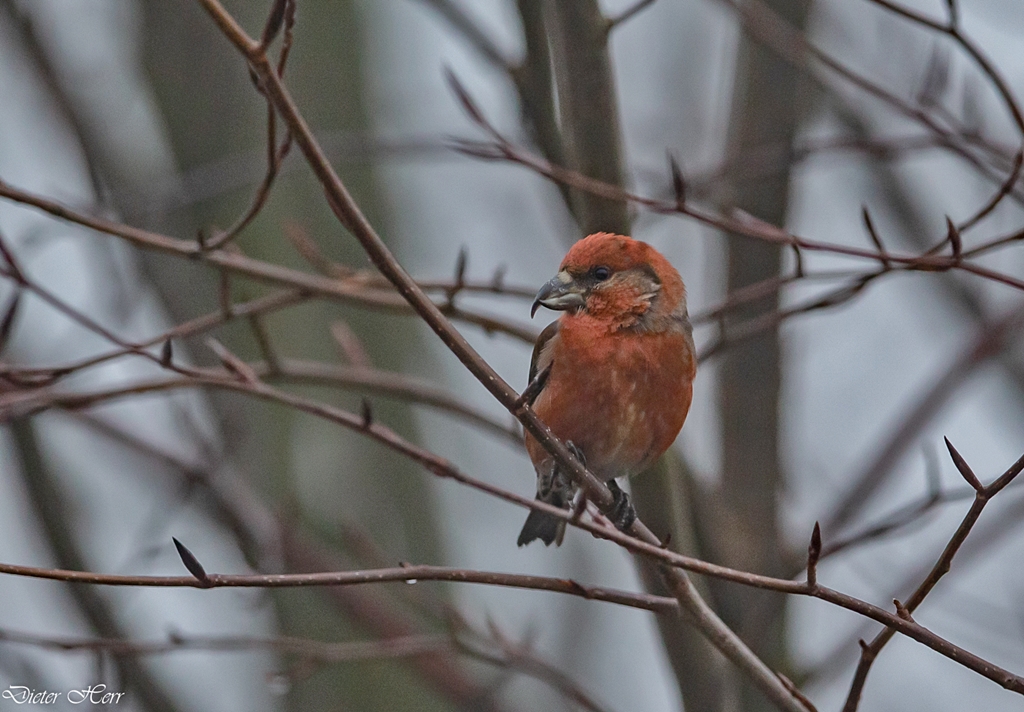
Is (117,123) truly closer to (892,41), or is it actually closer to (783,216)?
(783,216)

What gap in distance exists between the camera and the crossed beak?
13.6 feet

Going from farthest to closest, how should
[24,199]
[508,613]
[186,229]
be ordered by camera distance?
1. [508,613]
2. [186,229]
3. [24,199]

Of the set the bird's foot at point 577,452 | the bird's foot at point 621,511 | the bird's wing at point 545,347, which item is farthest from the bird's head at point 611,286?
the bird's foot at point 621,511

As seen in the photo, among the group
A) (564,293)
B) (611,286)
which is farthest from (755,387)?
(564,293)

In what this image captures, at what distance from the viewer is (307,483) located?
6.88m

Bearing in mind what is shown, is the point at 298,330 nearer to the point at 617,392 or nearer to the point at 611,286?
the point at 611,286

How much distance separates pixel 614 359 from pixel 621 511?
0.58 metres

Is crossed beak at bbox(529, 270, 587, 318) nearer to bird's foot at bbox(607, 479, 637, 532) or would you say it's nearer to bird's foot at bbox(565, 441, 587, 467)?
bird's foot at bbox(565, 441, 587, 467)

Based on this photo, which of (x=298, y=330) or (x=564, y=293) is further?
(x=298, y=330)

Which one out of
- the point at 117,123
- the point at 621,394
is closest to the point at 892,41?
the point at 621,394

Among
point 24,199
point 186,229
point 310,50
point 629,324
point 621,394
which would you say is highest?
point 310,50

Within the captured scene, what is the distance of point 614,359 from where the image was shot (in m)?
4.07

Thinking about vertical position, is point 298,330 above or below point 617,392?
above

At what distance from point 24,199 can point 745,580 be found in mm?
2012
